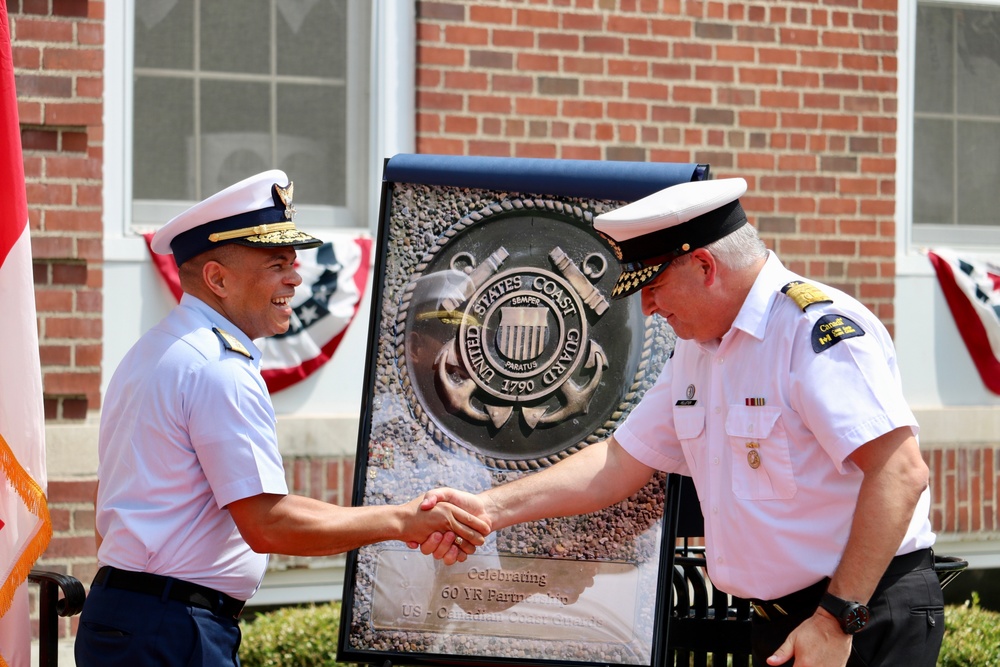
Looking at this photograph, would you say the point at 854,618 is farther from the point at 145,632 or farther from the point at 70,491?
the point at 70,491

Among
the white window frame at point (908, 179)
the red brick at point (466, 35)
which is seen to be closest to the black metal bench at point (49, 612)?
the red brick at point (466, 35)

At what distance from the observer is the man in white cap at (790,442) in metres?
2.49

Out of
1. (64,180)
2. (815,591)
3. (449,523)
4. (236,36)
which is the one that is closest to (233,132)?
(236,36)

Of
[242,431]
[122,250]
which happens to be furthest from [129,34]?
[242,431]

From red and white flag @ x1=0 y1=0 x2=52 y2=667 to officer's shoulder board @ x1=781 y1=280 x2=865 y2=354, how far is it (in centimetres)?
206

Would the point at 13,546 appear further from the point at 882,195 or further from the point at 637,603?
the point at 882,195

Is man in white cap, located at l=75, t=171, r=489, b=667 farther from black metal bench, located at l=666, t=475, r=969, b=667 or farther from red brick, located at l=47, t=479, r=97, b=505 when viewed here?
red brick, located at l=47, t=479, r=97, b=505

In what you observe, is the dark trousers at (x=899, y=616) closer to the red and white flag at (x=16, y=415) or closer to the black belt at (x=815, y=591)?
the black belt at (x=815, y=591)

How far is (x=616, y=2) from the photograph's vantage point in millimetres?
5508

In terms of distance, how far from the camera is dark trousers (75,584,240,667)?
2619mm

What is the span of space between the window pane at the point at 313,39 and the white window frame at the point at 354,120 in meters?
0.05

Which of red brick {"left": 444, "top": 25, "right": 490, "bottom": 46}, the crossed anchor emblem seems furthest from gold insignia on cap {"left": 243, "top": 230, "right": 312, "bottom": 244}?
red brick {"left": 444, "top": 25, "right": 490, "bottom": 46}

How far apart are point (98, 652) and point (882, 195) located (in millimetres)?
4517

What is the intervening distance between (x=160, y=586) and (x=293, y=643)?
215cm
